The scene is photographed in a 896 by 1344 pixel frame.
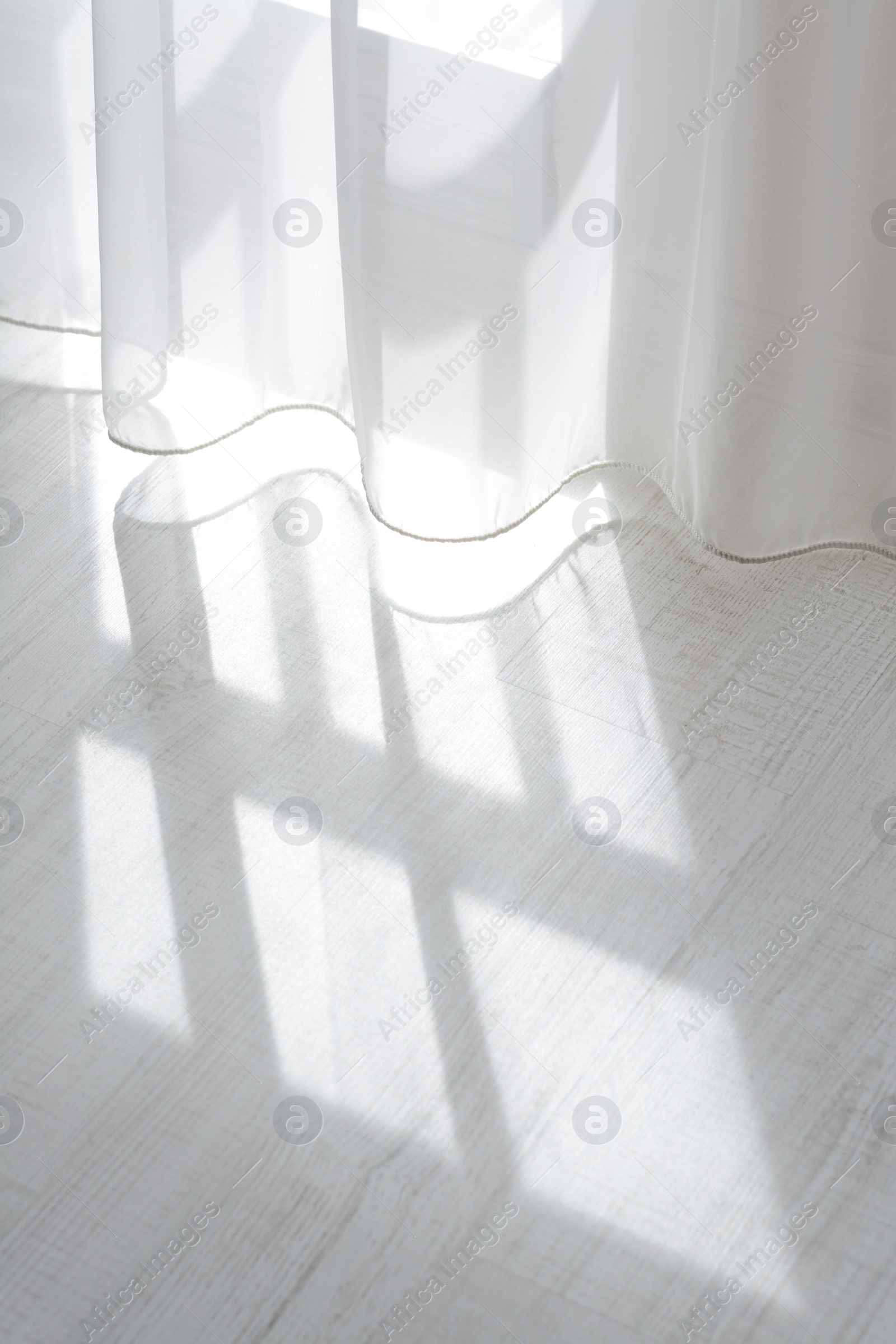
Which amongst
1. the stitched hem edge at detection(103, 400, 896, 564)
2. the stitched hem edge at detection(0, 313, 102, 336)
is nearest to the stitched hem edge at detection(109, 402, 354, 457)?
the stitched hem edge at detection(103, 400, 896, 564)

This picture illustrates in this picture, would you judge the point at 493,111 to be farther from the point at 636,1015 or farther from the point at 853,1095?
the point at 853,1095

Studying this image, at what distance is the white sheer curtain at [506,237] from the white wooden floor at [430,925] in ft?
0.48

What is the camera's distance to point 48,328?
9.06 feet

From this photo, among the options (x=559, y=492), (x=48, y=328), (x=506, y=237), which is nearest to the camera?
(x=506, y=237)

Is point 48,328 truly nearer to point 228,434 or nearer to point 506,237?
point 228,434

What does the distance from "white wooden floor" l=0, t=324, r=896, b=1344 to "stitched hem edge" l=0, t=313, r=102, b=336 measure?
1.25 ft

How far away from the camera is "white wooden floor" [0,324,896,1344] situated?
1517 mm

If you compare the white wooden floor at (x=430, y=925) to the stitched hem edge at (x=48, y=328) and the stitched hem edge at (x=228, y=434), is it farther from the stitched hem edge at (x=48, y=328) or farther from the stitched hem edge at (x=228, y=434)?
the stitched hem edge at (x=48, y=328)

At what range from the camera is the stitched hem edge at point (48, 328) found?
2742 mm

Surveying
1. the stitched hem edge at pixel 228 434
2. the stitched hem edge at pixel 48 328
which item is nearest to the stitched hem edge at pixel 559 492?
the stitched hem edge at pixel 228 434

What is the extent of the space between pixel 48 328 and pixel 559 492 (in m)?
1.17

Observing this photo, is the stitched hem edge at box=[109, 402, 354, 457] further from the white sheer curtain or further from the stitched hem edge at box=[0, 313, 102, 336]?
the stitched hem edge at box=[0, 313, 102, 336]

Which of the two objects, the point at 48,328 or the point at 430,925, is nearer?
the point at 430,925

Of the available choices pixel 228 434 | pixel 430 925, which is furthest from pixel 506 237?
pixel 430 925
